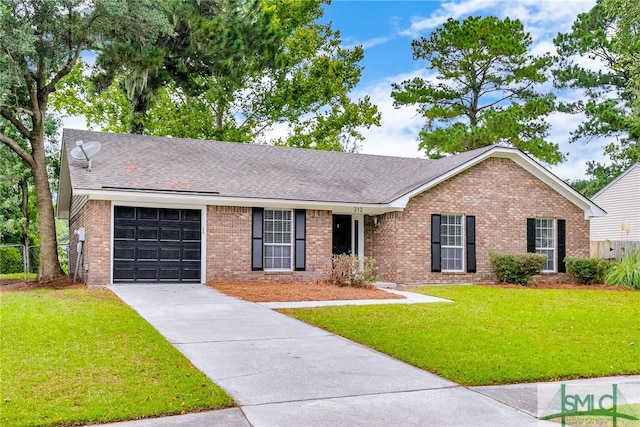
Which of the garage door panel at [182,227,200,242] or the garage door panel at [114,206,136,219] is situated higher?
the garage door panel at [114,206,136,219]

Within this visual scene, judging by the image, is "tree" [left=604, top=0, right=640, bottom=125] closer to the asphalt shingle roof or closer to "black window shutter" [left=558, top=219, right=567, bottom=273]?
"black window shutter" [left=558, top=219, right=567, bottom=273]

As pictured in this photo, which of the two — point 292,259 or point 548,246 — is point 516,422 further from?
point 548,246

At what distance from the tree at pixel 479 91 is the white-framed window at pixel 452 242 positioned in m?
12.2

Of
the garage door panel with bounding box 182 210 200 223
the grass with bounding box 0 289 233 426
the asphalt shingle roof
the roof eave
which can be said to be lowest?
the grass with bounding box 0 289 233 426

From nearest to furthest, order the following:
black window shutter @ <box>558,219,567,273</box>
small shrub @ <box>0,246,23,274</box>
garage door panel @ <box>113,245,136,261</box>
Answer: garage door panel @ <box>113,245,136,261</box> < black window shutter @ <box>558,219,567,273</box> < small shrub @ <box>0,246,23,274</box>

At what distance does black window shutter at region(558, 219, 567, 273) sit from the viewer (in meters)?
20.4

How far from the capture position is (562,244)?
20.5 metres

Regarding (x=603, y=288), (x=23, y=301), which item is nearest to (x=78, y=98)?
(x=23, y=301)

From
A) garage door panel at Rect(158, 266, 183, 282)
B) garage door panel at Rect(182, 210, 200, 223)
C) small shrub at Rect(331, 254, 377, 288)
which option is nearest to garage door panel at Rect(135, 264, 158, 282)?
garage door panel at Rect(158, 266, 183, 282)

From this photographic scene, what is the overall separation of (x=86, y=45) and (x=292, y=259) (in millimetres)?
8995

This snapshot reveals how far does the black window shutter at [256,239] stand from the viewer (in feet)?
57.5

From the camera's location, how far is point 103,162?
17.6m

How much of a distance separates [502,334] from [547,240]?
39.6 feet

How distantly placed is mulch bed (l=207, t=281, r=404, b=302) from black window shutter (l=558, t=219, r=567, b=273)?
7734 millimetres
